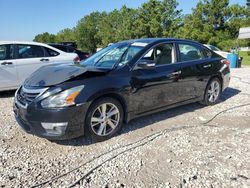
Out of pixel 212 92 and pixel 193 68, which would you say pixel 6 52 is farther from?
pixel 212 92

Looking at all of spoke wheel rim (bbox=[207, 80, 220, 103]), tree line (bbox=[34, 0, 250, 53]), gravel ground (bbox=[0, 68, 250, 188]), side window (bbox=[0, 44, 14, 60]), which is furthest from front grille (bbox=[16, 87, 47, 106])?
tree line (bbox=[34, 0, 250, 53])

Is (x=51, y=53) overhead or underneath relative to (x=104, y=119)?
overhead

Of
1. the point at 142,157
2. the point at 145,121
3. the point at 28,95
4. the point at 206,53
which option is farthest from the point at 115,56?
the point at 206,53

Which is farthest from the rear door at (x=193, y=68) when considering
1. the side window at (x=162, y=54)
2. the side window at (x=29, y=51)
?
the side window at (x=29, y=51)

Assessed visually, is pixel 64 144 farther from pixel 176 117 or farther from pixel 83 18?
pixel 83 18

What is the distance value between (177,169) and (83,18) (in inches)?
2650

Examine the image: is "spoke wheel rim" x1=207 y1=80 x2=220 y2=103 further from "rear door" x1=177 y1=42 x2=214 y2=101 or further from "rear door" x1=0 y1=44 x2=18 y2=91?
"rear door" x1=0 y1=44 x2=18 y2=91

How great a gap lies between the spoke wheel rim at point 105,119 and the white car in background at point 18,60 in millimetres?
2822

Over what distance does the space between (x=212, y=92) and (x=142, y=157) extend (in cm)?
297

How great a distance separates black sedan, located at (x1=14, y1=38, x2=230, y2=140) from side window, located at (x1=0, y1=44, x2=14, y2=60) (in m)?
2.69

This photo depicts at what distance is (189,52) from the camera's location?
4.95 m

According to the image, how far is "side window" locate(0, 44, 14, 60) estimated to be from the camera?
20.4ft

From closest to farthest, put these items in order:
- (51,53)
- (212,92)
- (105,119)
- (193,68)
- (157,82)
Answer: (105,119)
(157,82)
(193,68)
(212,92)
(51,53)

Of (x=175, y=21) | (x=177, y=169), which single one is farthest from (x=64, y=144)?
(x=175, y=21)
